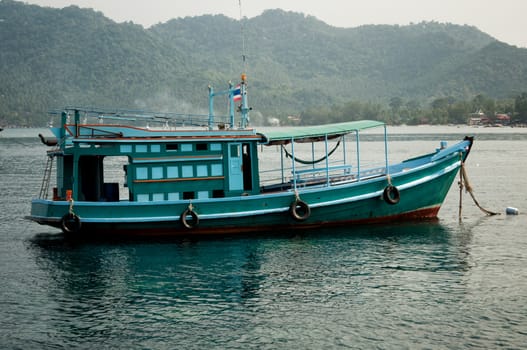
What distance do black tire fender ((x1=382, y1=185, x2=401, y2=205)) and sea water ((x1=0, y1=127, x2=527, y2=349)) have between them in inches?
45.7

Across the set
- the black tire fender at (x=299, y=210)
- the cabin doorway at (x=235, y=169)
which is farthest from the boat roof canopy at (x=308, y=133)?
the black tire fender at (x=299, y=210)

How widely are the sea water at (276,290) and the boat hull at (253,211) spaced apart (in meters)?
0.44

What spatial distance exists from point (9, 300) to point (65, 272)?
2560mm

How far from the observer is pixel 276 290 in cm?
1650

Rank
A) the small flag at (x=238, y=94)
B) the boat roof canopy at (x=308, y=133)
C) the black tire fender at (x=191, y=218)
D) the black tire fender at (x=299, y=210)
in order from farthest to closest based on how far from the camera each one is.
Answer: the small flag at (x=238, y=94), the boat roof canopy at (x=308, y=133), the black tire fender at (x=299, y=210), the black tire fender at (x=191, y=218)

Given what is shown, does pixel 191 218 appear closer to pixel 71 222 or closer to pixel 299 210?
pixel 299 210

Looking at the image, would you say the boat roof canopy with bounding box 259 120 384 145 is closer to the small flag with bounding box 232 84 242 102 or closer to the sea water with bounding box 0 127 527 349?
the small flag with bounding box 232 84 242 102

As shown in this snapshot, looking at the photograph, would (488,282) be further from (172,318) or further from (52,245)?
(52,245)

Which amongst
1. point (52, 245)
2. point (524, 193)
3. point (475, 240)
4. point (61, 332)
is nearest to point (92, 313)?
point (61, 332)

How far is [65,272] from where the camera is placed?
18.7 meters

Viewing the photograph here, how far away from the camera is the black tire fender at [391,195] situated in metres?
22.8

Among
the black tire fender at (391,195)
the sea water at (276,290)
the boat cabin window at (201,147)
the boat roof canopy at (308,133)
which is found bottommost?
the sea water at (276,290)

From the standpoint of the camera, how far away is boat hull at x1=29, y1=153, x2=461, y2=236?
21.7 metres

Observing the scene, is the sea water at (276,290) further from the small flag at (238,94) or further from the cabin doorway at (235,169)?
the small flag at (238,94)
